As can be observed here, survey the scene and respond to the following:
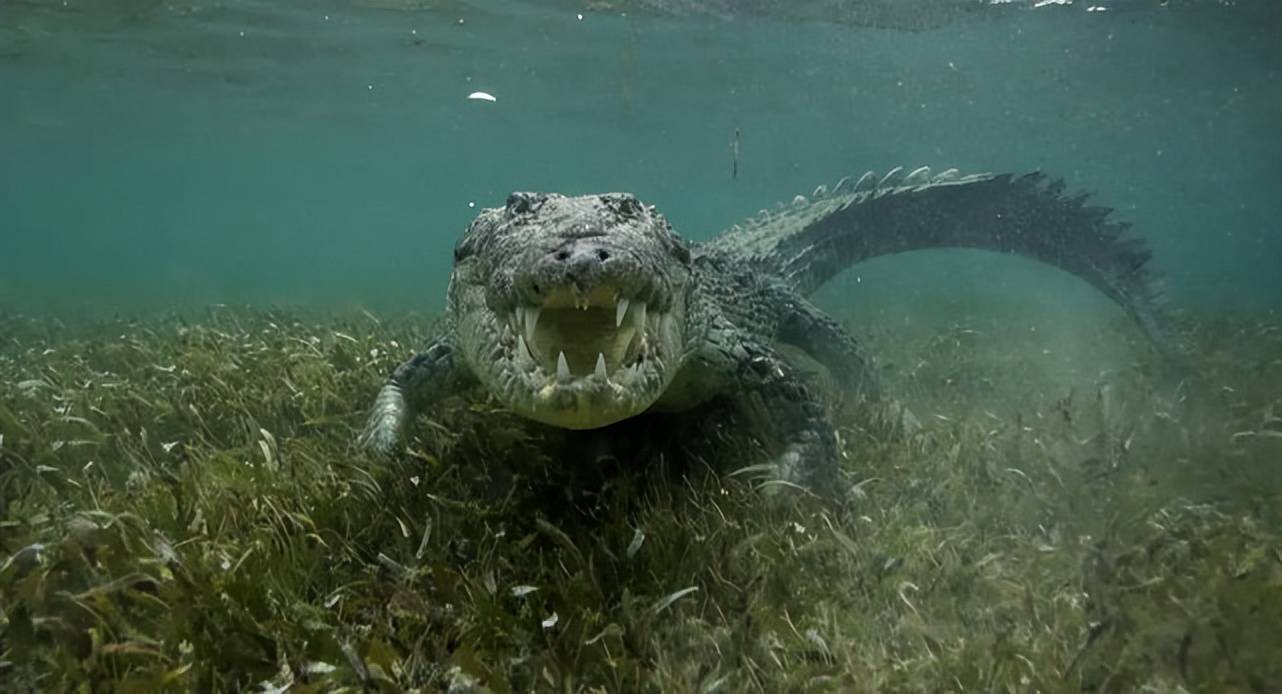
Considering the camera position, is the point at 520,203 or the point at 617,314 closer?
the point at 617,314

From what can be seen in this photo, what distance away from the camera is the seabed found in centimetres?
219

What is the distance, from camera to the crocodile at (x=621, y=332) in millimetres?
2809

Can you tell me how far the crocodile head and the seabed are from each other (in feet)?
1.57

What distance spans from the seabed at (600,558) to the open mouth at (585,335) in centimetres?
55

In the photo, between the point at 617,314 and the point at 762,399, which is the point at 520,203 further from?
the point at 762,399

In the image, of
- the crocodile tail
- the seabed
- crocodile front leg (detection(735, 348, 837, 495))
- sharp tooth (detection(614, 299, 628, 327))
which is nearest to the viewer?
the seabed

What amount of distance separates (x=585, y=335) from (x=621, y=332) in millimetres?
138

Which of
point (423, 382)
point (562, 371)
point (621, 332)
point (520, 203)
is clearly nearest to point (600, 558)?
point (562, 371)

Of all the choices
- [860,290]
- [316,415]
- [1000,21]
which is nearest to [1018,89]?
[1000,21]

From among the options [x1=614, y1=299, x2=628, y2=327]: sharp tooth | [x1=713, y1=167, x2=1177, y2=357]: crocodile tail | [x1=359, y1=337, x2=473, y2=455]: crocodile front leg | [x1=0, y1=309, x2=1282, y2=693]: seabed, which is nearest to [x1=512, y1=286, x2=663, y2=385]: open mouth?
[x1=614, y1=299, x2=628, y2=327]: sharp tooth

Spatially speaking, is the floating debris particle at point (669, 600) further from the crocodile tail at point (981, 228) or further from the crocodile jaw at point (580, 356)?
the crocodile tail at point (981, 228)

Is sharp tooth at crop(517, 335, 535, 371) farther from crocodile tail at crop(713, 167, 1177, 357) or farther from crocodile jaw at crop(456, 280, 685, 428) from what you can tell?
crocodile tail at crop(713, 167, 1177, 357)

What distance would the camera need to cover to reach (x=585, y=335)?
313 centimetres

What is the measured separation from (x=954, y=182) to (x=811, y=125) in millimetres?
33618
